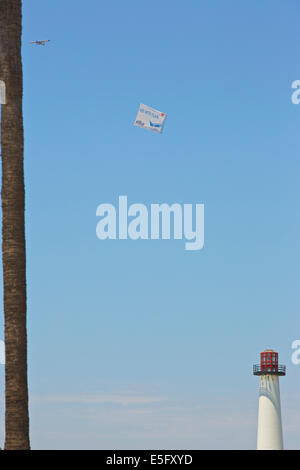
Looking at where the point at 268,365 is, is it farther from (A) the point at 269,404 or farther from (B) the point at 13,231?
(B) the point at 13,231

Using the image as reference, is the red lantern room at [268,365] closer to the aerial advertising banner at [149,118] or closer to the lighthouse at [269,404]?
the lighthouse at [269,404]

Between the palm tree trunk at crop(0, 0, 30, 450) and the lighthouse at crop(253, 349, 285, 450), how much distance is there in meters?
39.3

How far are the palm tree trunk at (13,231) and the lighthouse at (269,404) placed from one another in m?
39.3

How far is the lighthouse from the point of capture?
183 feet

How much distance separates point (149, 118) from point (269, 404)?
35.0m

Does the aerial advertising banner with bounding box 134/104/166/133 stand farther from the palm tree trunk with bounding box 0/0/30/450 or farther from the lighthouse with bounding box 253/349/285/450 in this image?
the lighthouse with bounding box 253/349/285/450

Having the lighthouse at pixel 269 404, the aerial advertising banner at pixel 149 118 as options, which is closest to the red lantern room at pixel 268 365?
the lighthouse at pixel 269 404

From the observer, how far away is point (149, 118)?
87.9 feet

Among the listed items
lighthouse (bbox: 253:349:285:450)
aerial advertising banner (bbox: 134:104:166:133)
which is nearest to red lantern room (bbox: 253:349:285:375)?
lighthouse (bbox: 253:349:285:450)
